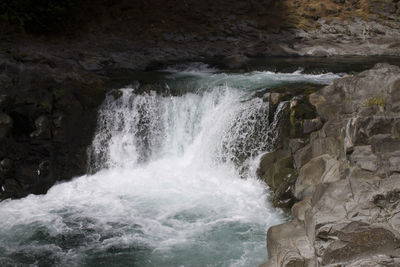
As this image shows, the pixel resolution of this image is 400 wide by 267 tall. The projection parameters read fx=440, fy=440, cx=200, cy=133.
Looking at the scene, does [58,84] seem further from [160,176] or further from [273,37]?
[273,37]

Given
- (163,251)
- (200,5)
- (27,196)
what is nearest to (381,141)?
(163,251)

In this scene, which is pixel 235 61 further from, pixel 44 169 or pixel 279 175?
pixel 44 169

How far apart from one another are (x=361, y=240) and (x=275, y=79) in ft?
24.8

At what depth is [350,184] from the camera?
5.71 m

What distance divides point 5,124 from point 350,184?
6.98 meters

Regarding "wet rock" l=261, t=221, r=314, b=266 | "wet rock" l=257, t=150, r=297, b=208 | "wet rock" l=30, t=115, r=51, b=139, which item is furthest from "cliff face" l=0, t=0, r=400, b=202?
"wet rock" l=261, t=221, r=314, b=266

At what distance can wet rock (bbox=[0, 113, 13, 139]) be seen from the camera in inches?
360

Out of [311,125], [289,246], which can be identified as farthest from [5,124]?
[289,246]

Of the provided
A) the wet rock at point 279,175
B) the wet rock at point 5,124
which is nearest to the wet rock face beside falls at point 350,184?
the wet rock at point 279,175

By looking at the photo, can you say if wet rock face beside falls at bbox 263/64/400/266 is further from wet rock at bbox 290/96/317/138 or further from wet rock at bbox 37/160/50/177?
wet rock at bbox 37/160/50/177

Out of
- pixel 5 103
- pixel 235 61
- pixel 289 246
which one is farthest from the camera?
pixel 235 61

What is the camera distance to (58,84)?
10.3 meters

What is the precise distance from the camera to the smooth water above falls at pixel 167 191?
6941mm

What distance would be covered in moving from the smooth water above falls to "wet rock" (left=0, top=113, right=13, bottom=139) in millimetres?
1451
